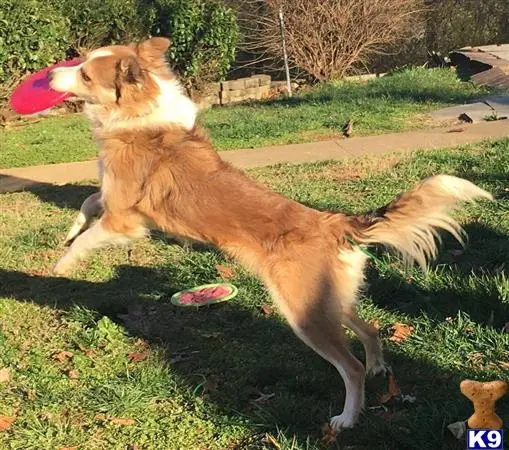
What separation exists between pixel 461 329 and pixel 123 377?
2.06 meters

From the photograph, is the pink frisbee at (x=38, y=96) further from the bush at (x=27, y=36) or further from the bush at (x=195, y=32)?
the bush at (x=195, y=32)

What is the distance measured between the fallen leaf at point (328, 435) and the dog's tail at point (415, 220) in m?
0.95

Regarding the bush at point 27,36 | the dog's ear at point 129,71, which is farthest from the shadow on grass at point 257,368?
the bush at point 27,36

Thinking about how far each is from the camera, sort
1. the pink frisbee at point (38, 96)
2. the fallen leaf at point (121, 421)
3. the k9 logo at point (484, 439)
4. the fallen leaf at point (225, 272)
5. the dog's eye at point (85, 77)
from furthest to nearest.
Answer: the fallen leaf at point (225, 272)
the pink frisbee at point (38, 96)
the dog's eye at point (85, 77)
the fallen leaf at point (121, 421)
the k9 logo at point (484, 439)

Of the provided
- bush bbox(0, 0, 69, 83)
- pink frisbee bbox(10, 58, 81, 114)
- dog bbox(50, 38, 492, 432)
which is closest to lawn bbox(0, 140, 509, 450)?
dog bbox(50, 38, 492, 432)

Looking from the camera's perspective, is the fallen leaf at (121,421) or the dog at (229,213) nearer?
the dog at (229,213)

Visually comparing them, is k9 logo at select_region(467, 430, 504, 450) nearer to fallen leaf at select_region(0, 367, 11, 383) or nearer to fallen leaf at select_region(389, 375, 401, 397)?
fallen leaf at select_region(389, 375, 401, 397)

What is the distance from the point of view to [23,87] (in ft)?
20.6

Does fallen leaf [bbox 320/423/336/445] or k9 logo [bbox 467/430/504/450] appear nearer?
k9 logo [bbox 467/430/504/450]

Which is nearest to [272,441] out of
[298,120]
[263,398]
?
[263,398]

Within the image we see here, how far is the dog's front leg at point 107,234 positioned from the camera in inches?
173

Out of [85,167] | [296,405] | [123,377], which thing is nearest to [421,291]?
[296,405]

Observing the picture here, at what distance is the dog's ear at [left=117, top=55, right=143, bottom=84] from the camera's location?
14.6 feet

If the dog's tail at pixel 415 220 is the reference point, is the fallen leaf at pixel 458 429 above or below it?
below
